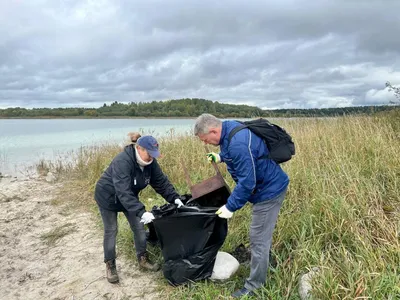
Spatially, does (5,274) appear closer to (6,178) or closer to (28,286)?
(28,286)

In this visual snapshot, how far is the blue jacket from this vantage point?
2652mm

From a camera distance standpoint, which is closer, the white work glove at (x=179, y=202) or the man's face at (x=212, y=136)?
the man's face at (x=212, y=136)

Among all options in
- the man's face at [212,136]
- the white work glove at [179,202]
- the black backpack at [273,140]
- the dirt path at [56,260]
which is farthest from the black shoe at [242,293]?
the man's face at [212,136]

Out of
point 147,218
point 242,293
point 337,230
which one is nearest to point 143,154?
point 147,218

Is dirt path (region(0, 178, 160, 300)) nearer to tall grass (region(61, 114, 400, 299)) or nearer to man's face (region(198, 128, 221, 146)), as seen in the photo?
tall grass (region(61, 114, 400, 299))

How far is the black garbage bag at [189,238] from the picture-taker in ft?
10.4

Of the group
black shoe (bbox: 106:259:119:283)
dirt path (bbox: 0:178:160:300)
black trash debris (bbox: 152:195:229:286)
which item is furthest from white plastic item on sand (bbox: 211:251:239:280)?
black shoe (bbox: 106:259:119:283)

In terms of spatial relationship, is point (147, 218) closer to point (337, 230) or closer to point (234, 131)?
point (234, 131)

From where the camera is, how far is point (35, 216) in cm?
608

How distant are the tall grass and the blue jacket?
2.38ft

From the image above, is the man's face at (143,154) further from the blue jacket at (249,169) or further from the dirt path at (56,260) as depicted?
the dirt path at (56,260)

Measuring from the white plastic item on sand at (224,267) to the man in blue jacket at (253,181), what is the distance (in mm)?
285

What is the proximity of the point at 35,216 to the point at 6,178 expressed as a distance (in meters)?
5.55

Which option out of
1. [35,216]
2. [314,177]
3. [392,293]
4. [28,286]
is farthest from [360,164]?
[35,216]
